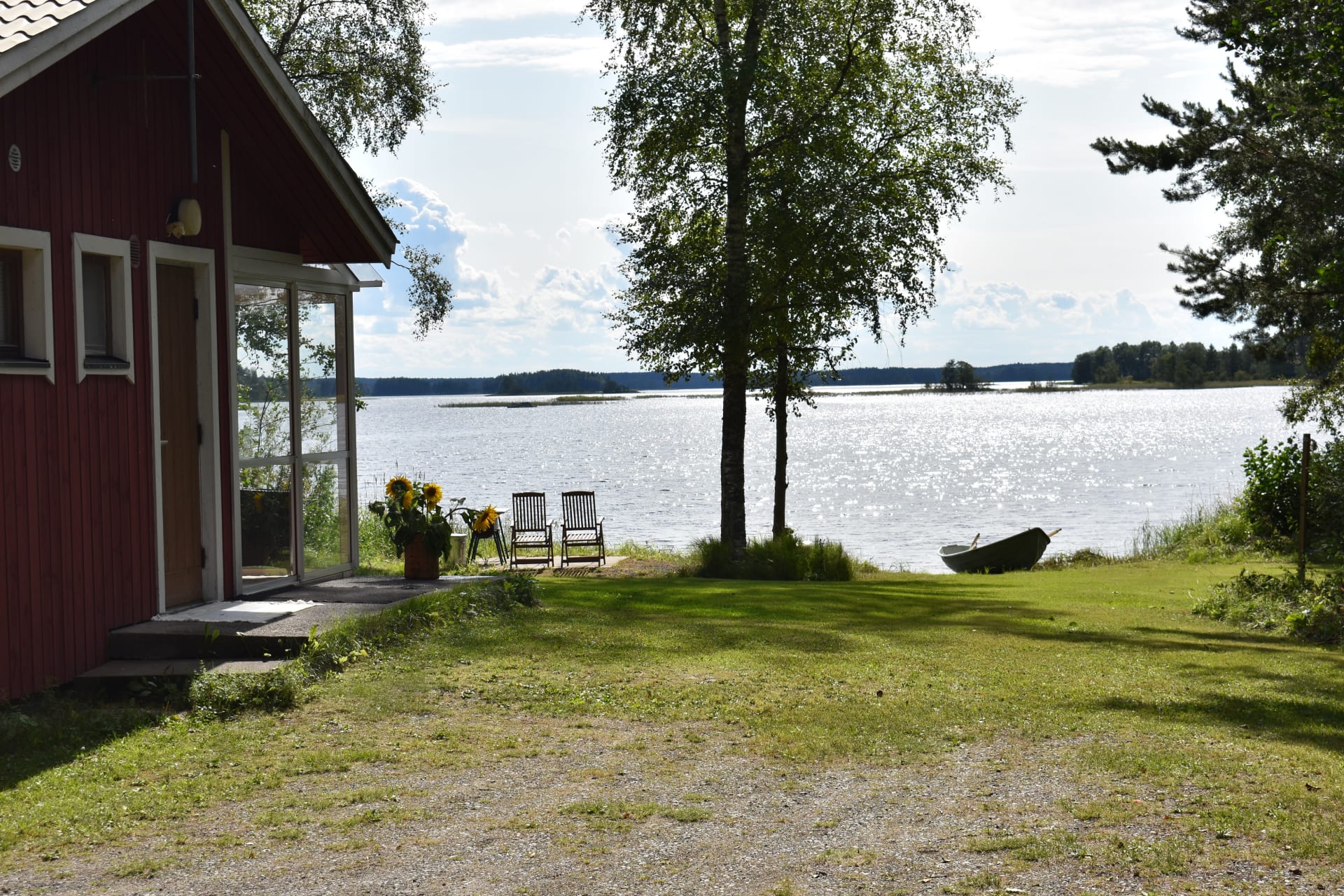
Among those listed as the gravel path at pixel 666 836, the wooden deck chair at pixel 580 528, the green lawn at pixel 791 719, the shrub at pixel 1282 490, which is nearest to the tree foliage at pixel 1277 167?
the shrub at pixel 1282 490

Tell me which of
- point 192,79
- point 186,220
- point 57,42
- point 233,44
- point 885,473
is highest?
point 233,44

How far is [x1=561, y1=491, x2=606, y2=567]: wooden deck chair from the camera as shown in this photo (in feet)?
62.4

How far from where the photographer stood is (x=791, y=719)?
671 centimetres

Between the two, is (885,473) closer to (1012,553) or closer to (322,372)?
(1012,553)

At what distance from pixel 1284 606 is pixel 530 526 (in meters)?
11.8

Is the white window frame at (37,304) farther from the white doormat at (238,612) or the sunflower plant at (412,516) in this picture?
the sunflower plant at (412,516)

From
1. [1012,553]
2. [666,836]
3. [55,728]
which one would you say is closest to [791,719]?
[666,836]

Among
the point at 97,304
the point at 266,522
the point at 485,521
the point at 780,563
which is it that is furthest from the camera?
the point at 780,563

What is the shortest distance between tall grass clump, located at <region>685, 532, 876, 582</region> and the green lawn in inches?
248

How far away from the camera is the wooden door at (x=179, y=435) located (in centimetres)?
865

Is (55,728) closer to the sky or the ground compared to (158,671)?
closer to the ground

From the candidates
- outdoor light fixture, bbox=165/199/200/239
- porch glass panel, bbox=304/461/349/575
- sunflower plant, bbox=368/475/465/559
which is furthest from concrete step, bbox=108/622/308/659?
sunflower plant, bbox=368/475/465/559

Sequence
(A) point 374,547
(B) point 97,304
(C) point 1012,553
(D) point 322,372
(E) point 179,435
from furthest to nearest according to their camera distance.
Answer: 1. (C) point 1012,553
2. (A) point 374,547
3. (D) point 322,372
4. (E) point 179,435
5. (B) point 97,304

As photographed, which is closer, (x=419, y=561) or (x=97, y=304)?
(x=97, y=304)
